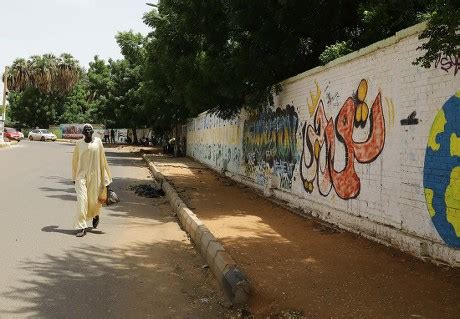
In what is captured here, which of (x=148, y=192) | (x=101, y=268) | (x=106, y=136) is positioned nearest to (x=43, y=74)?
(x=106, y=136)

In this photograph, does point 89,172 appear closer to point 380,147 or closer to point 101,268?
point 101,268

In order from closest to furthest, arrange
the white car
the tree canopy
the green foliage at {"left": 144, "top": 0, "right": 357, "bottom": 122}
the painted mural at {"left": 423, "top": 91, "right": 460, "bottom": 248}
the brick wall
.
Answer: the painted mural at {"left": 423, "top": 91, "right": 460, "bottom": 248}, the brick wall, the tree canopy, the green foliage at {"left": 144, "top": 0, "right": 357, "bottom": 122}, the white car

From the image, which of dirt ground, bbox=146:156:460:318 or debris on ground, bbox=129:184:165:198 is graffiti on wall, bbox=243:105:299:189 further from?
debris on ground, bbox=129:184:165:198

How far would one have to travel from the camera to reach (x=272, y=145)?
12562 millimetres

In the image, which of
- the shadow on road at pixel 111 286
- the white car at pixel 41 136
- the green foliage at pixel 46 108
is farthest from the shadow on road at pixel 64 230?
the green foliage at pixel 46 108

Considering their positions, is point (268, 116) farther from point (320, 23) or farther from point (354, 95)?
point (354, 95)

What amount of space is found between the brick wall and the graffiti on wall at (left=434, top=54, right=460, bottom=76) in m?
0.02

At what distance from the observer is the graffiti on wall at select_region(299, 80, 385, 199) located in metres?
7.26

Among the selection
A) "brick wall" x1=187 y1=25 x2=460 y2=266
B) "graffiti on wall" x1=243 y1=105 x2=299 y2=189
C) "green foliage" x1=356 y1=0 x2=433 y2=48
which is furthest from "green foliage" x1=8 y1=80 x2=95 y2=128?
"green foliage" x1=356 y1=0 x2=433 y2=48

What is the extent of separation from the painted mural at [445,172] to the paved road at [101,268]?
2.73 meters

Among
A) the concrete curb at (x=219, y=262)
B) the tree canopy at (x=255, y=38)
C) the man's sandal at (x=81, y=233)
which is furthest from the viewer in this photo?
the tree canopy at (x=255, y=38)

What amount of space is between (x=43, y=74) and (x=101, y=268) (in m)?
64.3

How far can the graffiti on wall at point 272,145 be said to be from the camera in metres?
11.1

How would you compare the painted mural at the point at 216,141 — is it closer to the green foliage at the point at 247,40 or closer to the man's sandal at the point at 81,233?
the green foliage at the point at 247,40
